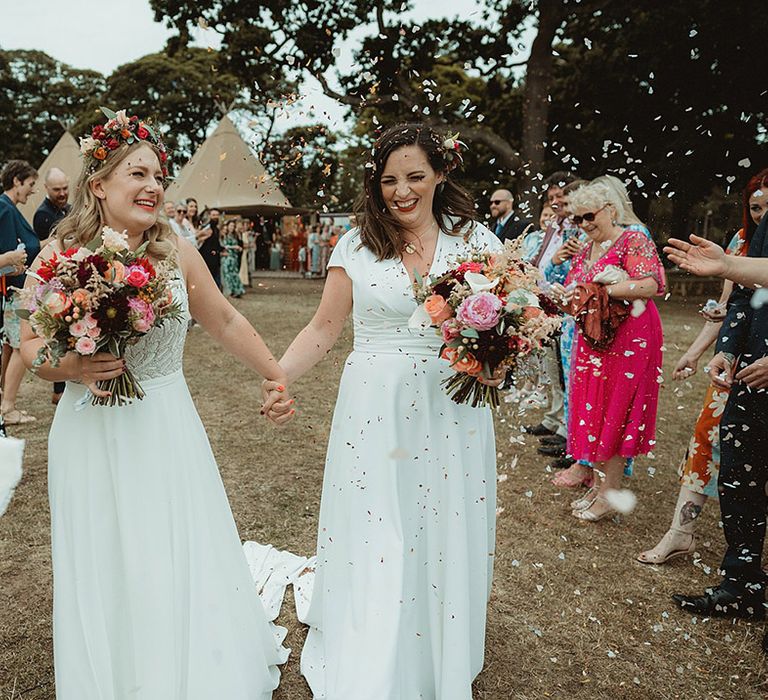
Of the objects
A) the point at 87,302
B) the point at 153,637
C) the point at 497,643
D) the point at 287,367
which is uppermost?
the point at 87,302

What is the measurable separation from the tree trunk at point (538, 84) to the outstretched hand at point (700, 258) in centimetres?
1230

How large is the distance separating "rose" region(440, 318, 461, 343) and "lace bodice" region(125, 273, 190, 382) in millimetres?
1086

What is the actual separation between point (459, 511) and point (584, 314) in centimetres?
246

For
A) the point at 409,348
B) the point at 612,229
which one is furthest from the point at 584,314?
the point at 409,348

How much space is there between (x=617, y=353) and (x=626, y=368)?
5.1 inches

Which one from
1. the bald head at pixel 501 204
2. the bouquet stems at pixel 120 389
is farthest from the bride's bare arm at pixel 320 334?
the bald head at pixel 501 204

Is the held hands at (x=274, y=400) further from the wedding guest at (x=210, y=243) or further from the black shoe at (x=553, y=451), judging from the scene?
the wedding guest at (x=210, y=243)

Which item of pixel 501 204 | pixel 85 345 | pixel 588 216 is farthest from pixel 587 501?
pixel 501 204

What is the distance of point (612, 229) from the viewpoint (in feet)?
15.9

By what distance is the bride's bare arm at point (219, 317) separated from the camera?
114 inches

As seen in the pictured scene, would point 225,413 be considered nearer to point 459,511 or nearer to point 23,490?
point 23,490

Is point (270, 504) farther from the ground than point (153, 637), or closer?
closer

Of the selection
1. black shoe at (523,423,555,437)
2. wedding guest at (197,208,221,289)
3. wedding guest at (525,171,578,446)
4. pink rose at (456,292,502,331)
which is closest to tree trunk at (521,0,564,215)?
wedding guest at (197,208,221,289)

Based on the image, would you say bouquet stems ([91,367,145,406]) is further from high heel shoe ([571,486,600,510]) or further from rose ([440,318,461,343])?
high heel shoe ([571,486,600,510])
